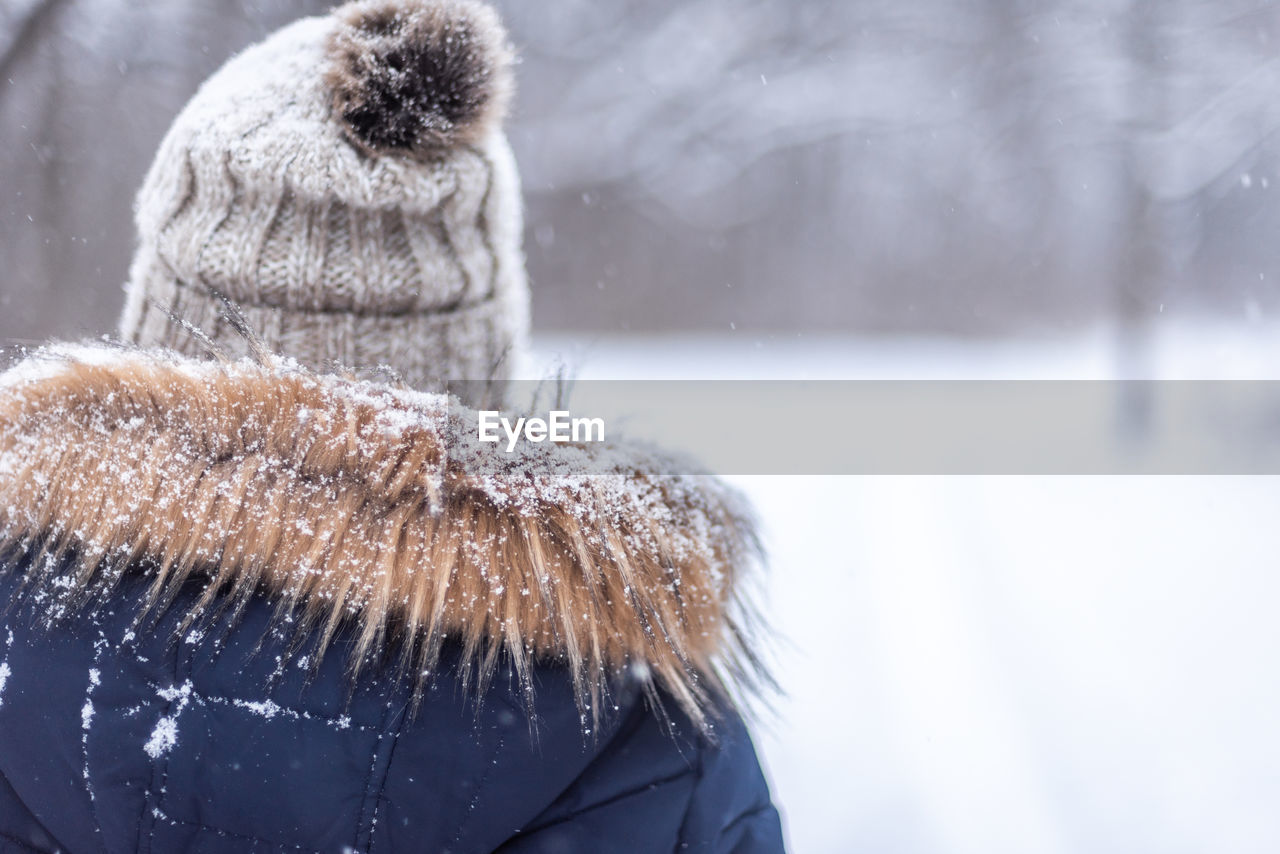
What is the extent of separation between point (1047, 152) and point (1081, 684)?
5830mm

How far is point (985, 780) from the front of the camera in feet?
9.37

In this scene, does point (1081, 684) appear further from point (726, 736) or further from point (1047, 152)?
point (1047, 152)

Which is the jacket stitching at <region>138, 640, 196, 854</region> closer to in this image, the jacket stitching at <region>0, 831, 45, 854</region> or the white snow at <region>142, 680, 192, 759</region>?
the white snow at <region>142, 680, 192, 759</region>

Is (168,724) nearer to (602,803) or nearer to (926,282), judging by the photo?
(602,803)

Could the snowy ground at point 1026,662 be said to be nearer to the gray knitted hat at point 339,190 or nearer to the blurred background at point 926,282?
the blurred background at point 926,282

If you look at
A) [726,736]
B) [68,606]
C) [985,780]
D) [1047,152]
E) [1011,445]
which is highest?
[1047,152]

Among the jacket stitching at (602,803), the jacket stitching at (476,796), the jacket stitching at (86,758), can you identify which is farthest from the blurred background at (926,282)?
the jacket stitching at (86,758)

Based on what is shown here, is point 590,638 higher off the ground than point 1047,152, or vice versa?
point 1047,152

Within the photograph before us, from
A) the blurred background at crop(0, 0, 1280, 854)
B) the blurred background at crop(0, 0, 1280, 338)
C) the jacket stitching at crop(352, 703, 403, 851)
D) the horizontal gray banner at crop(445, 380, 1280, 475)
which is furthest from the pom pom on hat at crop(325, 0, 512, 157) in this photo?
the blurred background at crop(0, 0, 1280, 338)

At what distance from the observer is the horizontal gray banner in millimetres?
5543

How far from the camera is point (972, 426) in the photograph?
20.5ft

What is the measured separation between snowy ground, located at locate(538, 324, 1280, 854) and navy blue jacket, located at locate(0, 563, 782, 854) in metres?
0.50

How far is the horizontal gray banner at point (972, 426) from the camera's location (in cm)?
554

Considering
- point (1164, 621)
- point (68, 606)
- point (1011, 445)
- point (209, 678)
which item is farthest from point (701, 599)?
point (1011, 445)
